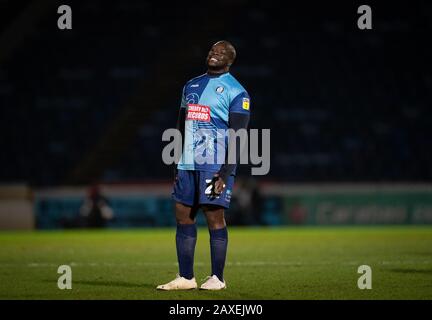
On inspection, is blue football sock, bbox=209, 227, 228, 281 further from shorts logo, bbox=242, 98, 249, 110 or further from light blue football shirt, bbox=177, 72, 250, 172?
shorts logo, bbox=242, 98, 249, 110

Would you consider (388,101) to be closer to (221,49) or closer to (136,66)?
(136,66)

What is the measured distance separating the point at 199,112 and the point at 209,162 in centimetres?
43

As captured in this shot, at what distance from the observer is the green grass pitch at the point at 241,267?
726 centimetres

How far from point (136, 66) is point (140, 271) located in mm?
20721

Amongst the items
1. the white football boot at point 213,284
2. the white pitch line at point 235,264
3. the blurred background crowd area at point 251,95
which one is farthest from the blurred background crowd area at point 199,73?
the white football boot at point 213,284

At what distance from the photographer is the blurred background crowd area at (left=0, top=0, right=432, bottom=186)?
26.2m

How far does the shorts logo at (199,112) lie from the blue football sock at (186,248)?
3.00 feet

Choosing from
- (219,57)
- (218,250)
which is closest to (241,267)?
(218,250)

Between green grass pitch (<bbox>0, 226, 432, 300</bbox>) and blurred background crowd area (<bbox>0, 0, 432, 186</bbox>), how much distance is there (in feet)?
35.4

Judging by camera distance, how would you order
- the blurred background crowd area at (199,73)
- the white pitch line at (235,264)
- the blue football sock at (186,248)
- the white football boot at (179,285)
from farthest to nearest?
the blurred background crowd area at (199,73), the white pitch line at (235,264), the blue football sock at (186,248), the white football boot at (179,285)

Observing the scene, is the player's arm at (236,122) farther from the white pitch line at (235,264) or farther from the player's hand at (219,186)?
the white pitch line at (235,264)

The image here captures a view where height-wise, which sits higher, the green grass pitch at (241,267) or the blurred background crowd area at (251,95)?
the blurred background crowd area at (251,95)

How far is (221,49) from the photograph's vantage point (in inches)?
300

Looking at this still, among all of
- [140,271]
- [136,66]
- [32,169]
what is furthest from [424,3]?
[140,271]
